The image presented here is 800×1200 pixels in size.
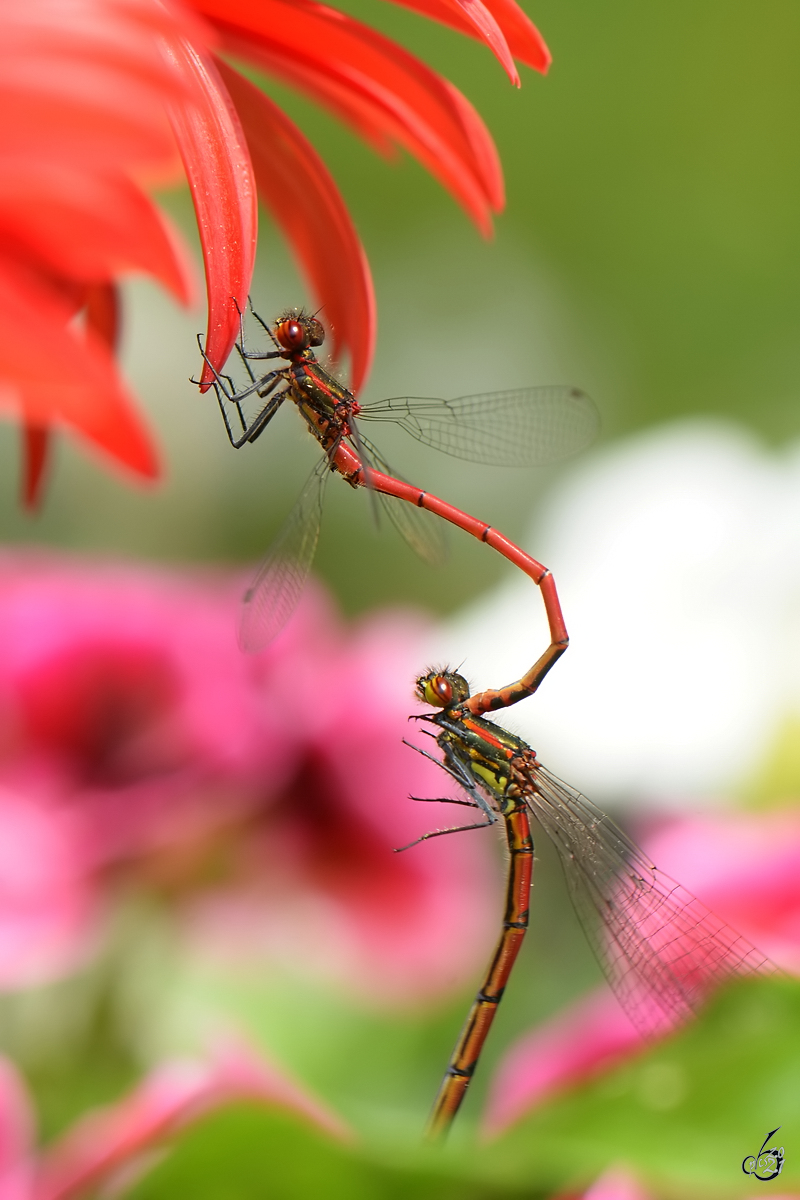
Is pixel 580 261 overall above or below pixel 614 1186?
above

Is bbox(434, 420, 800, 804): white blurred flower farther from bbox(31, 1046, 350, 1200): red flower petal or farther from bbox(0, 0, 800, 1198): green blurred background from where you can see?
bbox(0, 0, 800, 1198): green blurred background

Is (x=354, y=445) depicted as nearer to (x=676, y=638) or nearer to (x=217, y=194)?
(x=217, y=194)

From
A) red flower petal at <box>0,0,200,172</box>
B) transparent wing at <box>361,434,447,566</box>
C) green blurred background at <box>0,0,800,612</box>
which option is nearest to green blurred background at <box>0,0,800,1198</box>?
green blurred background at <box>0,0,800,612</box>

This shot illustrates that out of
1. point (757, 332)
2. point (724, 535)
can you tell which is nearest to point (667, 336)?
point (757, 332)

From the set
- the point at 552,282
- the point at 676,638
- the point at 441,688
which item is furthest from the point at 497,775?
the point at 552,282

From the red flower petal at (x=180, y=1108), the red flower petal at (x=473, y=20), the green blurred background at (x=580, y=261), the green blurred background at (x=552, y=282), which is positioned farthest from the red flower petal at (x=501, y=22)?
the green blurred background at (x=580, y=261)

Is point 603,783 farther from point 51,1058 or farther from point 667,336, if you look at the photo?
point 667,336
